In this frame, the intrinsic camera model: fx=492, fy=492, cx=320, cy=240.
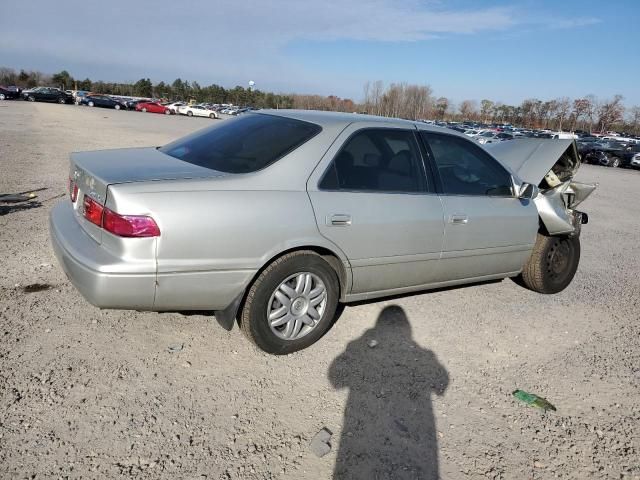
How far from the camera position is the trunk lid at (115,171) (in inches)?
116

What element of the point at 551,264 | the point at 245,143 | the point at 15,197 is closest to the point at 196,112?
the point at 15,197

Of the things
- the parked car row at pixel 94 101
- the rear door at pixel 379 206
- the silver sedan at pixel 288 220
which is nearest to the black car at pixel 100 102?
→ the parked car row at pixel 94 101

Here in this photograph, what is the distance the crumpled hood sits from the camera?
4.97m

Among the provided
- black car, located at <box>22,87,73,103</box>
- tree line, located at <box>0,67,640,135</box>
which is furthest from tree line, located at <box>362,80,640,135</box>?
black car, located at <box>22,87,73,103</box>

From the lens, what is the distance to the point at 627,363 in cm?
380

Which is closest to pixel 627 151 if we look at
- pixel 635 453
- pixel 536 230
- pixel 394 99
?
pixel 536 230

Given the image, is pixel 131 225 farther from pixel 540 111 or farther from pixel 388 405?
pixel 540 111

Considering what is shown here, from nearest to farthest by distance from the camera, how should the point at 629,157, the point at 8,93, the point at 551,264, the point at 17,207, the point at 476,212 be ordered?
the point at 476,212
the point at 551,264
the point at 17,207
the point at 629,157
the point at 8,93

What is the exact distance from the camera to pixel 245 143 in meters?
3.64

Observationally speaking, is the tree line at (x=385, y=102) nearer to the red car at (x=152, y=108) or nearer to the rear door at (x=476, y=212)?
the red car at (x=152, y=108)

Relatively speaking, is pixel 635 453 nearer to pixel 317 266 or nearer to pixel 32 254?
pixel 317 266

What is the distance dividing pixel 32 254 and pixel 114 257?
8.42 feet

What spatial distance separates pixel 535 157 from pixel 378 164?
225cm

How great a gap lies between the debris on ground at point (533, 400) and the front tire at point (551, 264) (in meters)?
1.98
